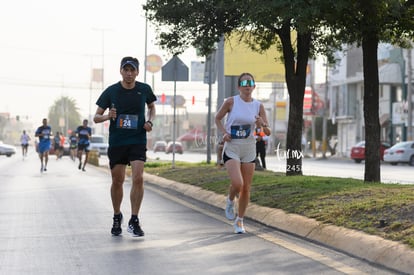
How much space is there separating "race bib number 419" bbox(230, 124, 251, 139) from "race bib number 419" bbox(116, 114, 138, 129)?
1.15 m

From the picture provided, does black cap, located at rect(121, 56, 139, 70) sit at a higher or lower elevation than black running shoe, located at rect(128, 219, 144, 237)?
higher

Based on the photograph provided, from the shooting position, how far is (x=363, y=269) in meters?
7.89

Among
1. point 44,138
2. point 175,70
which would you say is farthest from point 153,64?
point 175,70

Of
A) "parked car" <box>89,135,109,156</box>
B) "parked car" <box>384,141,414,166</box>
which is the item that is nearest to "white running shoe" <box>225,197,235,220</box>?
"parked car" <box>384,141,414,166</box>

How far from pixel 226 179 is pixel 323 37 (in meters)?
4.05

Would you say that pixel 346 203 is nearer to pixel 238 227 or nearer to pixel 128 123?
pixel 238 227

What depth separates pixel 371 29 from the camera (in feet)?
50.1

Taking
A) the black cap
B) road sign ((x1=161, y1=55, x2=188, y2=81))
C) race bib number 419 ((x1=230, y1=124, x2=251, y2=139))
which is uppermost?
road sign ((x1=161, y1=55, x2=188, y2=81))

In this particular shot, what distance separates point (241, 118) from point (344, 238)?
2045mm

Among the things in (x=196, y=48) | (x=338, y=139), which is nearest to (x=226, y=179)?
(x=196, y=48)

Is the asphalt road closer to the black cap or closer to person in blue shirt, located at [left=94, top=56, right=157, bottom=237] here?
person in blue shirt, located at [left=94, top=56, right=157, bottom=237]

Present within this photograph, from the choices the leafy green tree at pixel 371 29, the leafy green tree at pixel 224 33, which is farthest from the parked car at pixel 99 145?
the leafy green tree at pixel 371 29

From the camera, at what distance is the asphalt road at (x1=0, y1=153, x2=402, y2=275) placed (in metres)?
7.85

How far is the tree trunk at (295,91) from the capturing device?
19.1 m
